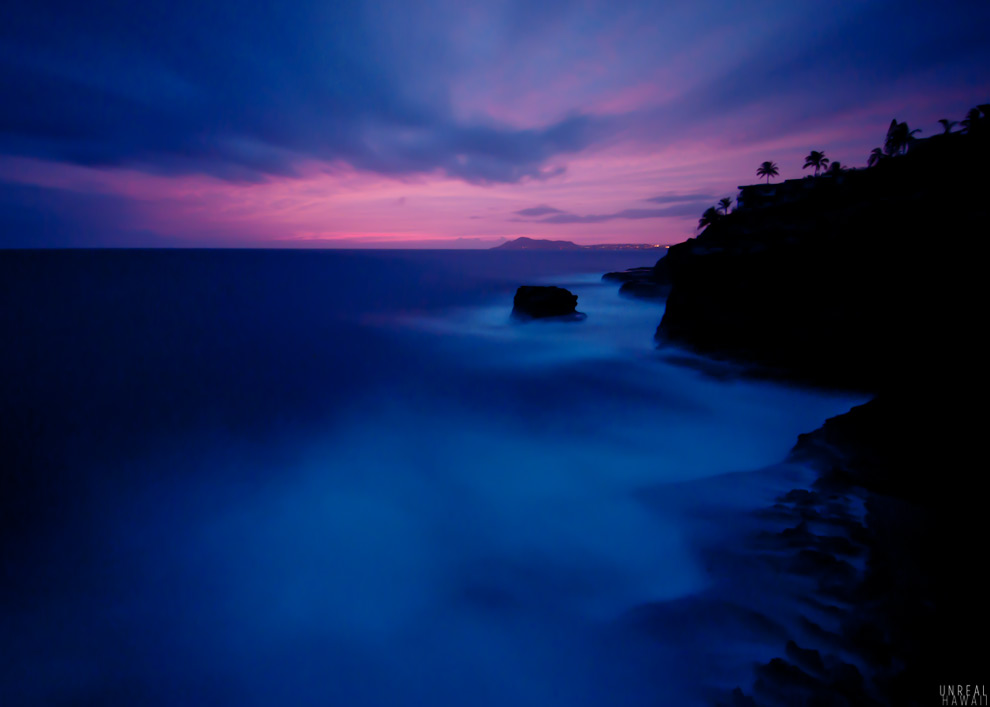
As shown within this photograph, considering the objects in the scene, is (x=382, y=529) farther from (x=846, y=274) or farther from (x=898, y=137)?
(x=898, y=137)

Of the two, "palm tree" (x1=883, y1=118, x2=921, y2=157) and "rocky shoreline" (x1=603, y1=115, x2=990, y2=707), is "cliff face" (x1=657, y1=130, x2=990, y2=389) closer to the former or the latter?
"rocky shoreline" (x1=603, y1=115, x2=990, y2=707)

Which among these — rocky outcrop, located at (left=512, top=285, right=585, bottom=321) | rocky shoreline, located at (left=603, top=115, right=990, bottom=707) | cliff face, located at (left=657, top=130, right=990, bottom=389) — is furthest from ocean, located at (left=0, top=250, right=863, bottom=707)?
rocky outcrop, located at (left=512, top=285, right=585, bottom=321)

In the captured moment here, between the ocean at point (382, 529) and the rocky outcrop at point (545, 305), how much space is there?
11850mm

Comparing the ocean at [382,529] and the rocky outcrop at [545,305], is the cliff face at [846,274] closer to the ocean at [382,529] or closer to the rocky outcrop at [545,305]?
the ocean at [382,529]

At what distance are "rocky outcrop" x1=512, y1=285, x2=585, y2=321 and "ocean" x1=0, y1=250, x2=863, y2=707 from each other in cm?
1185

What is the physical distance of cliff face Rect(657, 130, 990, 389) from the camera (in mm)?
11375

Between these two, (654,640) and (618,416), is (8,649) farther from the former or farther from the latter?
(618,416)

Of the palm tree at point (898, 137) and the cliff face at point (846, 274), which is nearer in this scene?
the cliff face at point (846, 274)

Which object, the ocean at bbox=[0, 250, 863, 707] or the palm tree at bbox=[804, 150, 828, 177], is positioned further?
the palm tree at bbox=[804, 150, 828, 177]

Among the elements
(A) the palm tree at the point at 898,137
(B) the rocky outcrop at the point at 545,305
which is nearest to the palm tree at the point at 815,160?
(A) the palm tree at the point at 898,137

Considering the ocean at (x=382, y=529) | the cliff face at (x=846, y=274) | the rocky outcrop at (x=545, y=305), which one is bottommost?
the ocean at (x=382, y=529)

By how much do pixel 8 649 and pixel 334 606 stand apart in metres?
4.61

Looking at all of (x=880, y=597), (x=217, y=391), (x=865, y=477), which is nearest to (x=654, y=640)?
(x=880, y=597)

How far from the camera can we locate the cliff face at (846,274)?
11375 mm
